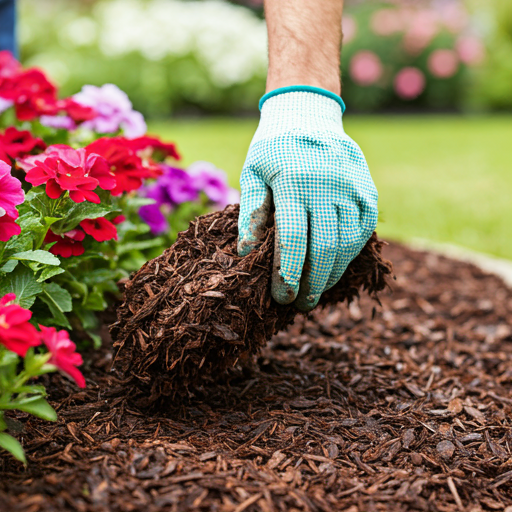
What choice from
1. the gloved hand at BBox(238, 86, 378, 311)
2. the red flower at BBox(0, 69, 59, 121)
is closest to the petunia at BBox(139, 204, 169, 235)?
the red flower at BBox(0, 69, 59, 121)

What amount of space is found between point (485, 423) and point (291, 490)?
31.5 inches

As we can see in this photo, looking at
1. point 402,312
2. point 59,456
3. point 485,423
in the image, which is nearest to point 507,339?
point 402,312

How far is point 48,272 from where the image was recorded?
5.28ft

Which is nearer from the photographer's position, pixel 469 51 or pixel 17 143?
pixel 17 143

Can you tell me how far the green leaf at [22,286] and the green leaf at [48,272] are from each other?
0.02 meters

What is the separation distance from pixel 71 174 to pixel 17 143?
2.04ft

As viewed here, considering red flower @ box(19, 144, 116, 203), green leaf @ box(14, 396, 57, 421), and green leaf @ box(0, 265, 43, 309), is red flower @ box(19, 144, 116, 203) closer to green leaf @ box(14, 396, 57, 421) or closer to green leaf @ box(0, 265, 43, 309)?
green leaf @ box(0, 265, 43, 309)

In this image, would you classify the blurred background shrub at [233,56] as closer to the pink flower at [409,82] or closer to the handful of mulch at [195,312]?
the pink flower at [409,82]

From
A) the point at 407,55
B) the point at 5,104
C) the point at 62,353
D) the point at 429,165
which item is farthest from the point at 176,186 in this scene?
the point at 407,55

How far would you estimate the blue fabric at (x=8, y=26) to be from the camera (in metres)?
3.51

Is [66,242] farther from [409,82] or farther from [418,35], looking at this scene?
[418,35]

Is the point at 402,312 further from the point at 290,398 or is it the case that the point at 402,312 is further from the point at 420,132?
the point at 420,132

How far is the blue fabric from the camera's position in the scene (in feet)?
11.5

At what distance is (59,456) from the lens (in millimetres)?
1404
